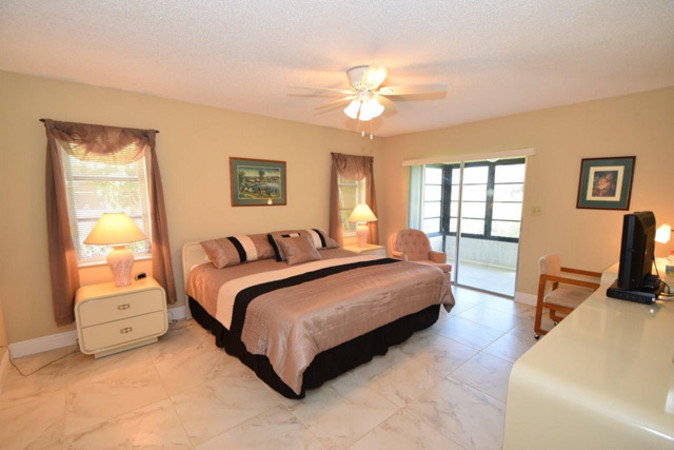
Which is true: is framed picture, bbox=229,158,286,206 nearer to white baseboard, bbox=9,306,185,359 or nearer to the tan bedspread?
the tan bedspread

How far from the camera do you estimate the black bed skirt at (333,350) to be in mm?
2204

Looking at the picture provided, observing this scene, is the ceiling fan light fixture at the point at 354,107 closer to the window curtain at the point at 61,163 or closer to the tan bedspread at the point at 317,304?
the tan bedspread at the point at 317,304

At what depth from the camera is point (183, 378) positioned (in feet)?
7.86

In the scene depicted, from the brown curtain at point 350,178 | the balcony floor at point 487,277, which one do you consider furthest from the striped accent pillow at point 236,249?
the balcony floor at point 487,277

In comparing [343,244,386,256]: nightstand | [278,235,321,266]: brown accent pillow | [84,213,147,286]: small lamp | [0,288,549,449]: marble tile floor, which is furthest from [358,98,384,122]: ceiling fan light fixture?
A: [343,244,386,256]: nightstand

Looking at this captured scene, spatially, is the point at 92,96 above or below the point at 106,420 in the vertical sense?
above

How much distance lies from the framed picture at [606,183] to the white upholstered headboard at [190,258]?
171 inches

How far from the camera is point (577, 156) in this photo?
3426mm

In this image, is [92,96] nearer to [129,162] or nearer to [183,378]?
[129,162]

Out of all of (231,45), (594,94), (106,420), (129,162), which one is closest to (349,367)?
(106,420)

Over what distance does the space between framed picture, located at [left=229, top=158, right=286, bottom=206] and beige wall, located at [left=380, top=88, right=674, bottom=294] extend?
2544 millimetres

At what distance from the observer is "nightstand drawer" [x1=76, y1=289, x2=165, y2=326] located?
8.29 ft

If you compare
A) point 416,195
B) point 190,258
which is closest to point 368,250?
point 416,195

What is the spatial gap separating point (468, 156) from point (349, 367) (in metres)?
3.32
